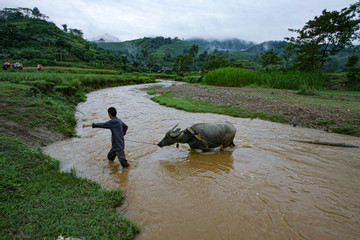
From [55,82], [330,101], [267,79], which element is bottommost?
[55,82]

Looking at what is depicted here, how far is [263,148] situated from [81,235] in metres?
5.34

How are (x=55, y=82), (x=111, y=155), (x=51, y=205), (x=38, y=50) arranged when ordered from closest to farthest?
(x=51, y=205), (x=111, y=155), (x=55, y=82), (x=38, y=50)

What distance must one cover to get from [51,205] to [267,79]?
2200cm

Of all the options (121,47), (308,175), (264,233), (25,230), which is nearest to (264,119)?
(308,175)

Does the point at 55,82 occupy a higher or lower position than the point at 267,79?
lower

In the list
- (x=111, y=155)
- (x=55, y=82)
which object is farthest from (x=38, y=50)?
(x=111, y=155)

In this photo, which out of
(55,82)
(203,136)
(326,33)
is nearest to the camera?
(203,136)

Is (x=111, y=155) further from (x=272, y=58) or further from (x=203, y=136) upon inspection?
(x=272, y=58)

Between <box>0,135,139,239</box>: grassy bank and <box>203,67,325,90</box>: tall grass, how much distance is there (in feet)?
59.5

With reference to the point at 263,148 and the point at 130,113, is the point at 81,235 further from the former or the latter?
the point at 130,113

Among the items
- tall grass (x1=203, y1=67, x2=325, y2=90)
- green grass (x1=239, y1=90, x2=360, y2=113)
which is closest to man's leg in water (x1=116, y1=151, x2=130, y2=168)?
green grass (x1=239, y1=90, x2=360, y2=113)

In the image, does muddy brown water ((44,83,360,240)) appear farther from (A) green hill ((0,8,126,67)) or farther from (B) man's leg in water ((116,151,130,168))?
(A) green hill ((0,8,126,67))

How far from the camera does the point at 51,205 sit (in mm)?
2748

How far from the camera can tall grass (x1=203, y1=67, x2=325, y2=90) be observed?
18.0 metres
